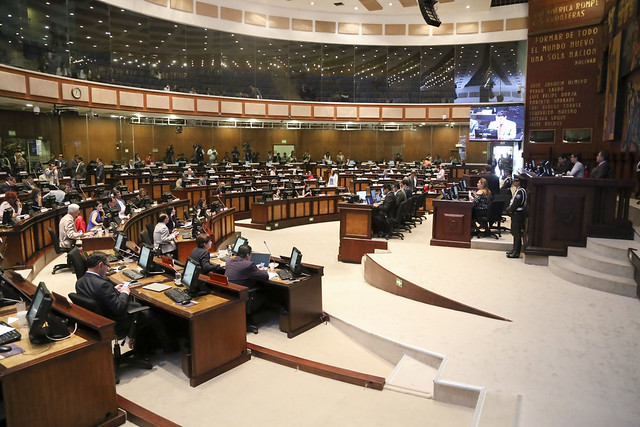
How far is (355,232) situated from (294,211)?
15.1ft

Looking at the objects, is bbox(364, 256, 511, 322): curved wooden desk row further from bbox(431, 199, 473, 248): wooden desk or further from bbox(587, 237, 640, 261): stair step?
bbox(587, 237, 640, 261): stair step

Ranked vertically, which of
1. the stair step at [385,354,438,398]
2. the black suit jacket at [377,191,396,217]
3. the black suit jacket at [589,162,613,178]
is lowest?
the stair step at [385,354,438,398]

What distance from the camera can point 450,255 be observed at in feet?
27.7

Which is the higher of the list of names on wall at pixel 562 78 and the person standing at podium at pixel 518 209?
the list of names on wall at pixel 562 78

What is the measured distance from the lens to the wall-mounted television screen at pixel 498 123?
18031 mm

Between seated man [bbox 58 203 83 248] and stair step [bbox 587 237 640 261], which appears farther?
seated man [bbox 58 203 83 248]

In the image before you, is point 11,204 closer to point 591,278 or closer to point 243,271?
point 243,271

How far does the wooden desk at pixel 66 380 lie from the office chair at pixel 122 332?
430mm

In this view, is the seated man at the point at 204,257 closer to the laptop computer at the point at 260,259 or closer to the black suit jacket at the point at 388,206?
the laptop computer at the point at 260,259

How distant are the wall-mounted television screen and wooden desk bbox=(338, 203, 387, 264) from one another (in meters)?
10.7

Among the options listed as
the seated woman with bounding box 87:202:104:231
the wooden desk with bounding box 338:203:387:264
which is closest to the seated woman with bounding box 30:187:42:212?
the seated woman with bounding box 87:202:104:231

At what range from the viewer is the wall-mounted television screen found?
18031mm

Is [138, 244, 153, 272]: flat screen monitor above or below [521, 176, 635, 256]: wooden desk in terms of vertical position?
below

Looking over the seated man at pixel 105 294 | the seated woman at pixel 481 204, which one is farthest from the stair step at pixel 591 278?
the seated man at pixel 105 294
